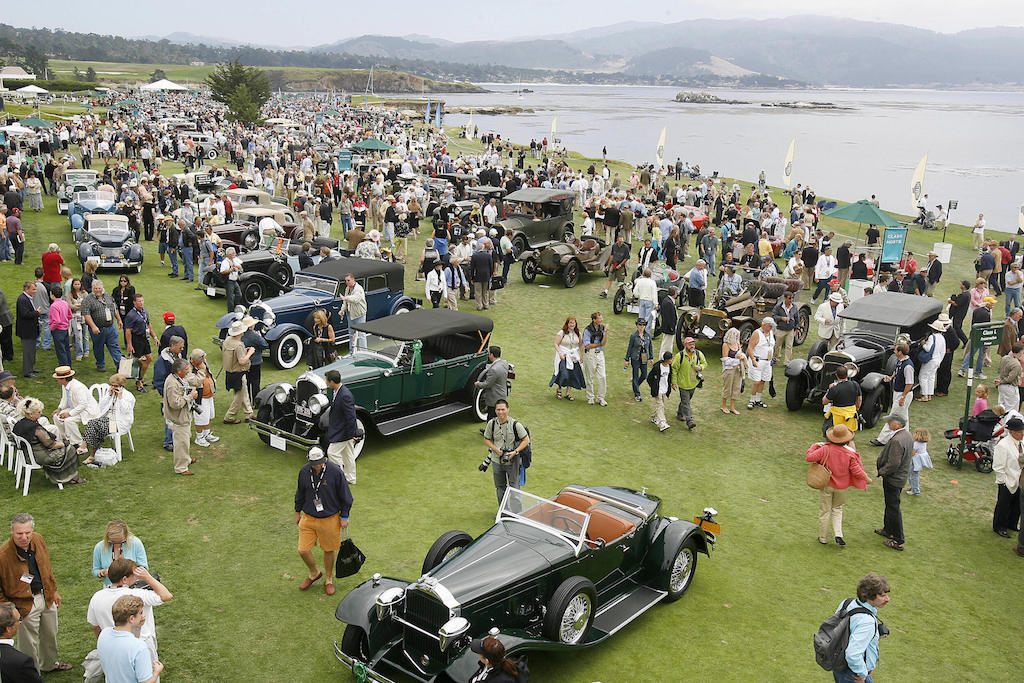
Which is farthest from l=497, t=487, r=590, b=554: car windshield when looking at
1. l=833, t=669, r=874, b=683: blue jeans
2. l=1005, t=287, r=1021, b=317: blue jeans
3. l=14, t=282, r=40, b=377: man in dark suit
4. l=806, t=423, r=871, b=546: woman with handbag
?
l=1005, t=287, r=1021, b=317: blue jeans

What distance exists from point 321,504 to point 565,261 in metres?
15.7

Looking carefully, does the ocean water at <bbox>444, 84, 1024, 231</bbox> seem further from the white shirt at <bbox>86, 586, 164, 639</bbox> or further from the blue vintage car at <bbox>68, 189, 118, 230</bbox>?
the white shirt at <bbox>86, 586, 164, 639</bbox>

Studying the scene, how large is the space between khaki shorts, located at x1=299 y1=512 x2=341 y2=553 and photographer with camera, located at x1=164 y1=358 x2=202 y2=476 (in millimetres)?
3366

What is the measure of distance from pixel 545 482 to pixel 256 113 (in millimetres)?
55436

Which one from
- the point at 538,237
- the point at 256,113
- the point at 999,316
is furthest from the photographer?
the point at 256,113

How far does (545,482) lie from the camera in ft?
35.4

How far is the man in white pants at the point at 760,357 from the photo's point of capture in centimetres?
1408

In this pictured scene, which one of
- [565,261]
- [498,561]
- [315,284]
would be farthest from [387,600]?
[565,261]

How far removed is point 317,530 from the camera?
25.3 ft

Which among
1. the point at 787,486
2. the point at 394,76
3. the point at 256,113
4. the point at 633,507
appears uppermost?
the point at 394,76

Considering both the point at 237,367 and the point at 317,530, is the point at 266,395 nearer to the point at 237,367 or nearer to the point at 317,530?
the point at 237,367

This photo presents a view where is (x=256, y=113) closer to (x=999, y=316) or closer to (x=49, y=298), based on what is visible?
(x=49, y=298)

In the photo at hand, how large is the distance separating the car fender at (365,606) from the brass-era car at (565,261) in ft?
53.2

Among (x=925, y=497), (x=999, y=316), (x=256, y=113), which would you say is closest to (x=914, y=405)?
(x=925, y=497)
